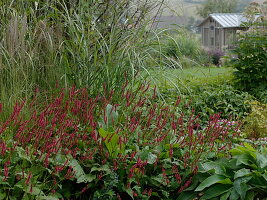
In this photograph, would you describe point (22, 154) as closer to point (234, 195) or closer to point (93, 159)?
point (93, 159)

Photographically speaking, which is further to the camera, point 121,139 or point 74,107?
point 74,107

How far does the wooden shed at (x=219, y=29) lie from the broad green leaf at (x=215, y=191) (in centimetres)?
2055

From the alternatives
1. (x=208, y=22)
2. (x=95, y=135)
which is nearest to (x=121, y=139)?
(x=95, y=135)

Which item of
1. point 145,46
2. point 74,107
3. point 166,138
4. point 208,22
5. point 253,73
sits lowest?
point 208,22

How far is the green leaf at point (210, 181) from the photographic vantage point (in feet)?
8.00

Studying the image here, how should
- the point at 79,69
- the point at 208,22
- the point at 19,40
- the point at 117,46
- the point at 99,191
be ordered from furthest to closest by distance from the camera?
the point at 208,22, the point at 117,46, the point at 79,69, the point at 19,40, the point at 99,191

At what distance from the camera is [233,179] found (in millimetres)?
2570

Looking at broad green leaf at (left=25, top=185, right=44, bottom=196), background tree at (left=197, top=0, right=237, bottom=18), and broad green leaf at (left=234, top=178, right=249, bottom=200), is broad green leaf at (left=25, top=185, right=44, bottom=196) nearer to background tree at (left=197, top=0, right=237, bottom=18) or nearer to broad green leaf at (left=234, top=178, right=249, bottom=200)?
broad green leaf at (left=234, top=178, right=249, bottom=200)

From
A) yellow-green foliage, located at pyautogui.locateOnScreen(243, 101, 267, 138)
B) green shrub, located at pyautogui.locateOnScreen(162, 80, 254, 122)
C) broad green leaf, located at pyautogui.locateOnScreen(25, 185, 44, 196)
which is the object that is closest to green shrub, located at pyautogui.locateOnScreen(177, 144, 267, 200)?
broad green leaf, located at pyautogui.locateOnScreen(25, 185, 44, 196)

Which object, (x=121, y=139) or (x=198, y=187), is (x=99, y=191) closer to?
(x=121, y=139)

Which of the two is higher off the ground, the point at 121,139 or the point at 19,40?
the point at 19,40

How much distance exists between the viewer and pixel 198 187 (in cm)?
245

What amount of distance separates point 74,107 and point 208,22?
81.6 feet

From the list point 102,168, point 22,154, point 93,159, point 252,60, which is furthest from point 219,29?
point 22,154
